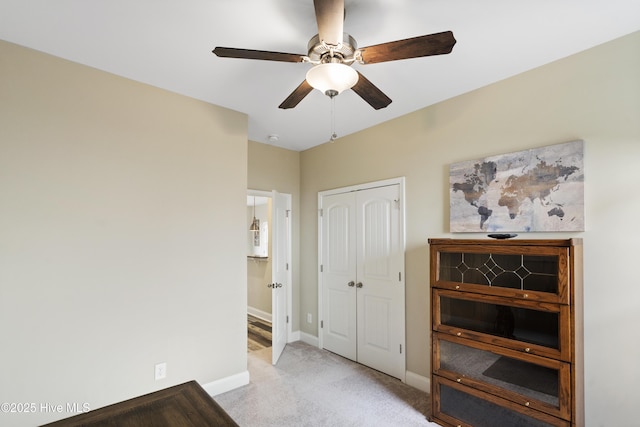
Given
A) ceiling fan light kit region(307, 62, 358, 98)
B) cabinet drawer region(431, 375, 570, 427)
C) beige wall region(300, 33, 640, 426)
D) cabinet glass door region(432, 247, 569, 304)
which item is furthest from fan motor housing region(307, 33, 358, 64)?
cabinet drawer region(431, 375, 570, 427)

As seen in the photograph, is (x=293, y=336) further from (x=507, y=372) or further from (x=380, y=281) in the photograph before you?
(x=507, y=372)

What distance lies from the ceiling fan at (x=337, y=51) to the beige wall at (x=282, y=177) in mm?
2417

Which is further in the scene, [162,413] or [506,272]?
[506,272]

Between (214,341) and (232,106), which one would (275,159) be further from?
(214,341)

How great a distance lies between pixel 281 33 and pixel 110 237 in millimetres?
1912

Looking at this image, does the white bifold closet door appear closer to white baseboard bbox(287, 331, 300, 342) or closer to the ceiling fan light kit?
white baseboard bbox(287, 331, 300, 342)

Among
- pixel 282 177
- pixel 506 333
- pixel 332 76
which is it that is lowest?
pixel 506 333

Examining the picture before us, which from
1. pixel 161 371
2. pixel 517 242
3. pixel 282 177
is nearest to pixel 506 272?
pixel 517 242

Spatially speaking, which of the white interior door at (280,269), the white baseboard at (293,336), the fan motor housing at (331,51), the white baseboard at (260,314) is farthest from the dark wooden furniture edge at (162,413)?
the white baseboard at (260,314)

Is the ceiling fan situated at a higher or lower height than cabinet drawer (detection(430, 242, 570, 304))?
higher

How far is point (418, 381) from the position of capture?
302 centimetres

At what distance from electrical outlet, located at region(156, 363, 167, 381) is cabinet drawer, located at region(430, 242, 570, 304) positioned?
7.52ft

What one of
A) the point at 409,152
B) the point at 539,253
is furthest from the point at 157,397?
the point at 409,152

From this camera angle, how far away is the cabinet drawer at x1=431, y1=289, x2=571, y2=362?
194 cm
